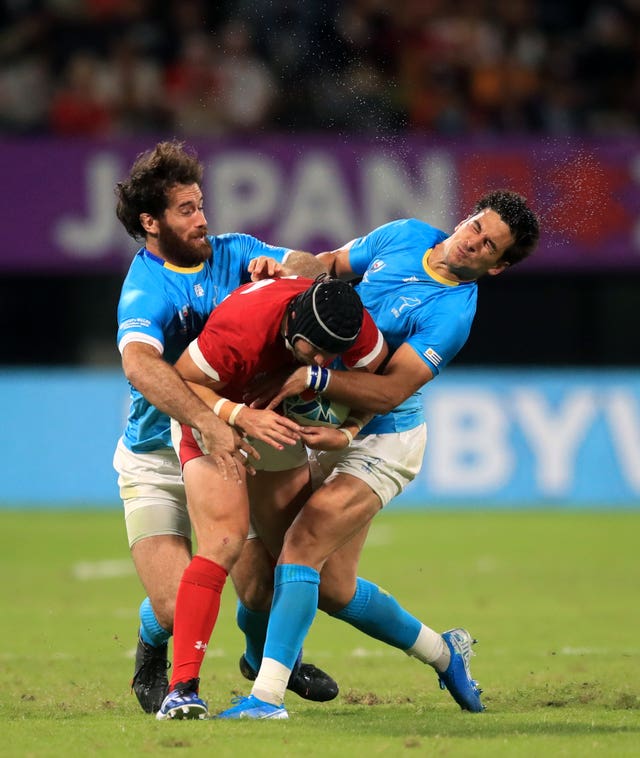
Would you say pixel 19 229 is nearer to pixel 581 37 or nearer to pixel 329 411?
pixel 581 37

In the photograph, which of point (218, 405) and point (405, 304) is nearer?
point (218, 405)

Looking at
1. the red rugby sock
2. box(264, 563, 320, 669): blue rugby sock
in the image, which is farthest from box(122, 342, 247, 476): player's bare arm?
box(264, 563, 320, 669): blue rugby sock

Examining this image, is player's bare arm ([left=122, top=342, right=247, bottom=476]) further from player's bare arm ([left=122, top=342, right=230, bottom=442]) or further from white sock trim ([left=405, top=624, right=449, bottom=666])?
white sock trim ([left=405, top=624, right=449, bottom=666])

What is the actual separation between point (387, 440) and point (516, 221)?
118 centimetres

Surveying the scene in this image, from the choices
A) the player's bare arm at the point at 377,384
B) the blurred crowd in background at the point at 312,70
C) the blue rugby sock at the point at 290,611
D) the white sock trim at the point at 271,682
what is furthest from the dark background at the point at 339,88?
the white sock trim at the point at 271,682

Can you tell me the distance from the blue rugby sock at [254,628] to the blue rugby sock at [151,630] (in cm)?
37

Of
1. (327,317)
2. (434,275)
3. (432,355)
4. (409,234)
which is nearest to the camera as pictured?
(327,317)

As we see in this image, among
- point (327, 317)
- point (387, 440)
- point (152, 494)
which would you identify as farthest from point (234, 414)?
point (152, 494)

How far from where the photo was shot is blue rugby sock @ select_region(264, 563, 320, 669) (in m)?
6.11

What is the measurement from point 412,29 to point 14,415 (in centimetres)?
653

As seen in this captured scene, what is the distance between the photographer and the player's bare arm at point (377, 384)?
6.12 meters

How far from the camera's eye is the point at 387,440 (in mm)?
6738

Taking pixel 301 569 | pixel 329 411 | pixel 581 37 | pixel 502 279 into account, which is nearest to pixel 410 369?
pixel 329 411

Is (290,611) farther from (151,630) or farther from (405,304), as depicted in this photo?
(405,304)
